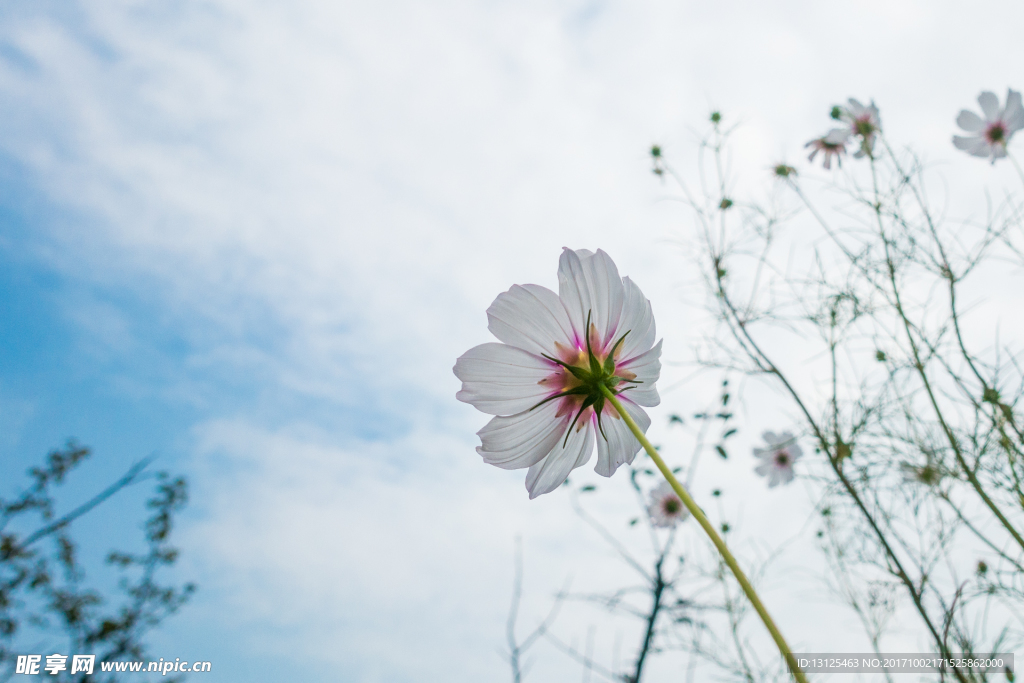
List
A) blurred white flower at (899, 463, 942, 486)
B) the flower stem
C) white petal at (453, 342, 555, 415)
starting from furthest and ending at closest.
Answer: blurred white flower at (899, 463, 942, 486), white petal at (453, 342, 555, 415), the flower stem

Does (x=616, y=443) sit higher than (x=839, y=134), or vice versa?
(x=839, y=134)

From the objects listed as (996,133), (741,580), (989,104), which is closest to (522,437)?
(741,580)

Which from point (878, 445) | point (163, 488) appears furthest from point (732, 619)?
point (163, 488)

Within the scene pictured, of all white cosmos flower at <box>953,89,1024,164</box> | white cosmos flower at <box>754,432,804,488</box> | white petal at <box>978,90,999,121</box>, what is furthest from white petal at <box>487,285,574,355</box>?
white cosmos flower at <box>754,432,804,488</box>

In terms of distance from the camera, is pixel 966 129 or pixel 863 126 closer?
pixel 863 126

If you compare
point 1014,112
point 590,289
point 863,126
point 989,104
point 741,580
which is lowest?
point 741,580

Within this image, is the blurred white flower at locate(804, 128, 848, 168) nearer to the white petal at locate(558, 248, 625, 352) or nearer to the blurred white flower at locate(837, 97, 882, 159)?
the blurred white flower at locate(837, 97, 882, 159)

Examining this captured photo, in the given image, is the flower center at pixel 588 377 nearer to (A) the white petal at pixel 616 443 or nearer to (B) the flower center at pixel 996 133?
(A) the white petal at pixel 616 443

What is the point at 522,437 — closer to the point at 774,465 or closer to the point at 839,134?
the point at 839,134
